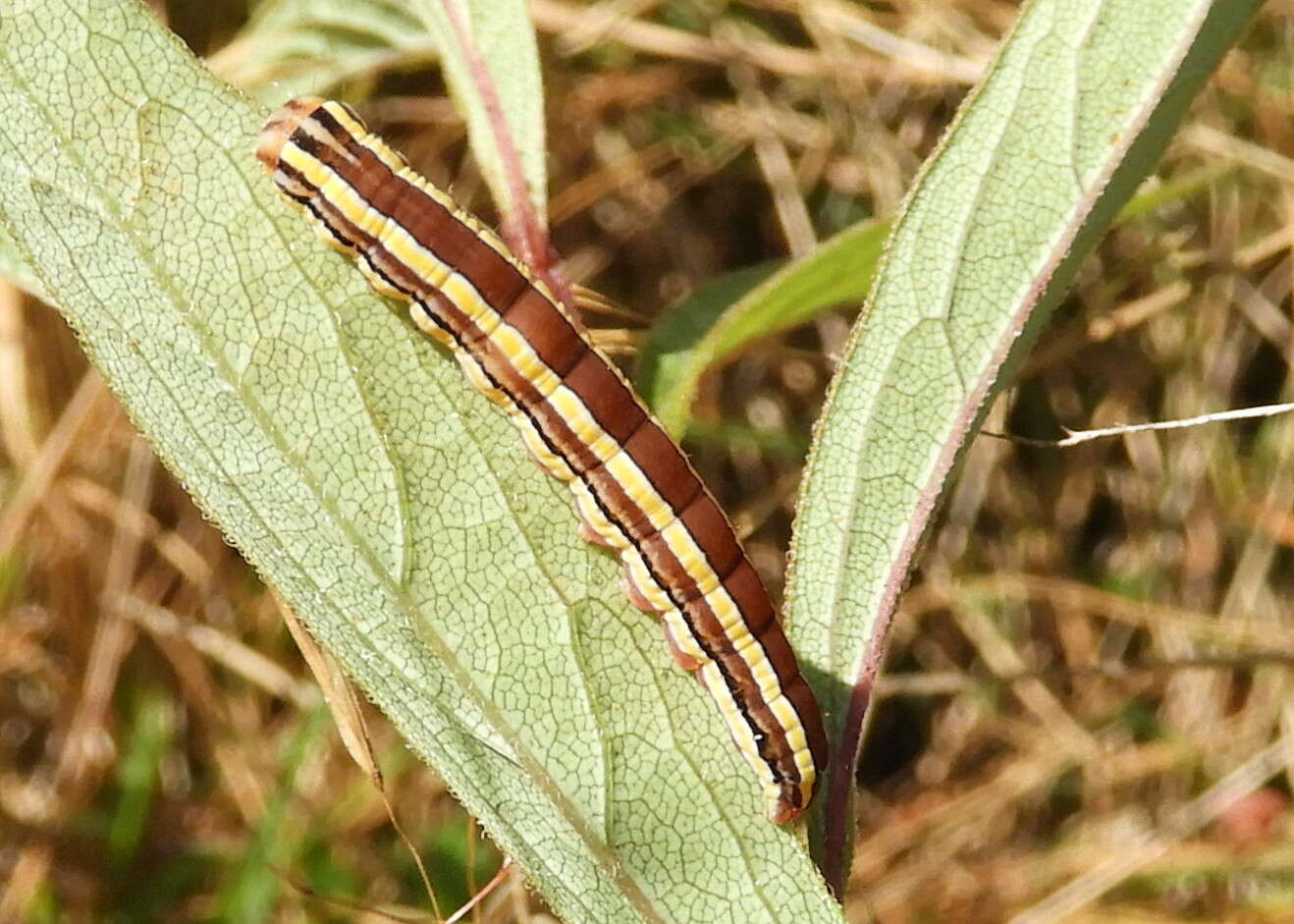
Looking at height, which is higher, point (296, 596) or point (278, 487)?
point (278, 487)

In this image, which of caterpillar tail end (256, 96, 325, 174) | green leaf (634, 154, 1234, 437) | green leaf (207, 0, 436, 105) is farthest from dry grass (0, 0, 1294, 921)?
caterpillar tail end (256, 96, 325, 174)

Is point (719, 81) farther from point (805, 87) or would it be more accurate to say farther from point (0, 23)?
point (0, 23)

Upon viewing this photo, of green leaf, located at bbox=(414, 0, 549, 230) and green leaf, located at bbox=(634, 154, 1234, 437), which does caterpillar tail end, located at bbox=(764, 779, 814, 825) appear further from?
green leaf, located at bbox=(414, 0, 549, 230)

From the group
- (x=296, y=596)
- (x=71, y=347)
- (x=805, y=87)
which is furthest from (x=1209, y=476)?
(x=71, y=347)

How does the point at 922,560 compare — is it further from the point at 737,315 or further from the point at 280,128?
the point at 280,128

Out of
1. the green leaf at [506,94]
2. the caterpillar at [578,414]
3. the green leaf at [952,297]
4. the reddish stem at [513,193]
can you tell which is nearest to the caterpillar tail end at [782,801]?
the caterpillar at [578,414]

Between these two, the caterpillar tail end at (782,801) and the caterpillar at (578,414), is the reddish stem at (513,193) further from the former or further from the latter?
the caterpillar tail end at (782,801)
